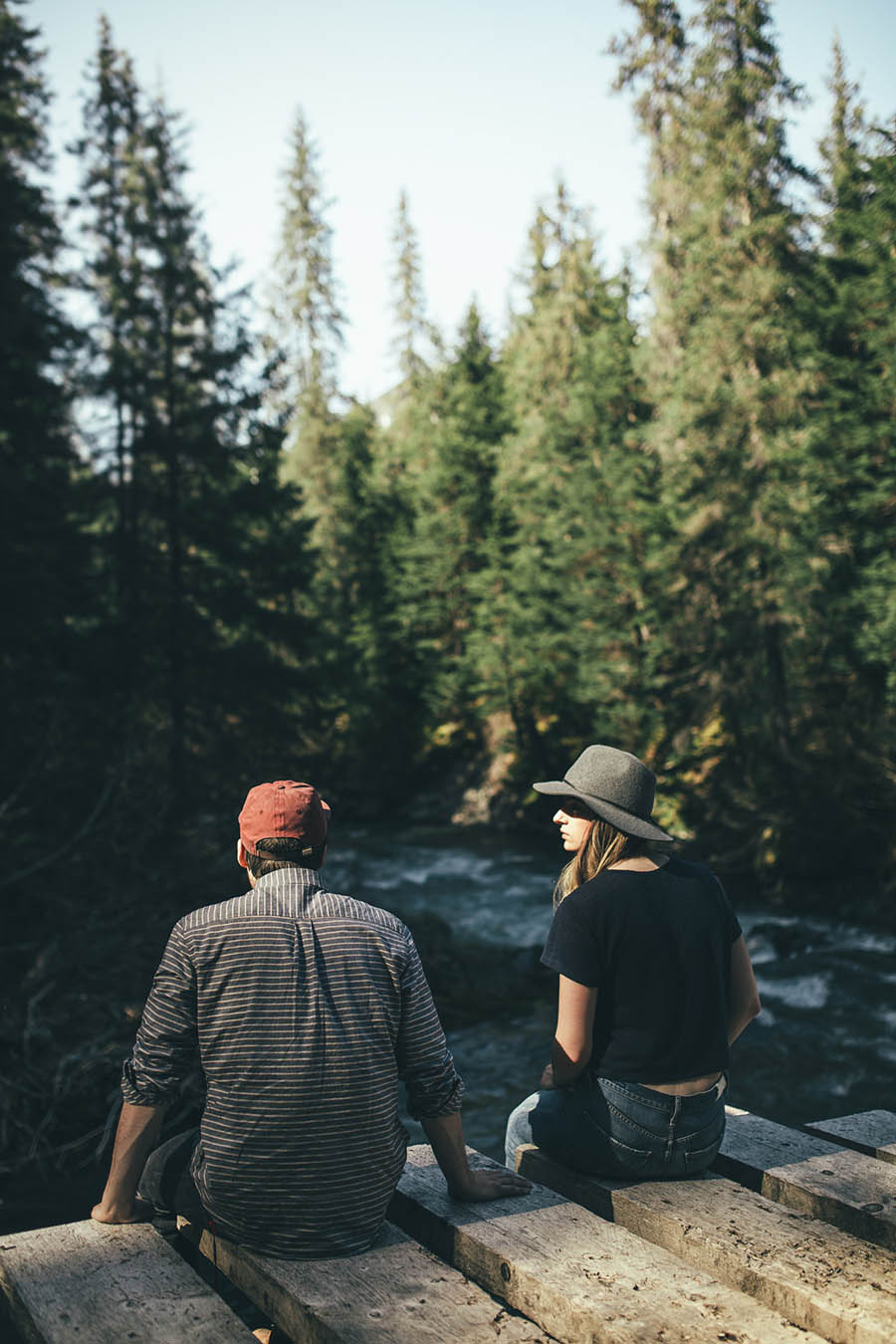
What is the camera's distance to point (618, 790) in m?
3.35

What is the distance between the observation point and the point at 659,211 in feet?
82.5

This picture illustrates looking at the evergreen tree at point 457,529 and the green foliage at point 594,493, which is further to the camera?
the evergreen tree at point 457,529

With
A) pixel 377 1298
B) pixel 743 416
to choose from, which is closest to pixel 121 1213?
pixel 377 1298

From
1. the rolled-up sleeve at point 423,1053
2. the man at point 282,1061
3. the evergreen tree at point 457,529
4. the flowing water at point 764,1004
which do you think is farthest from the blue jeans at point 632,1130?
the evergreen tree at point 457,529

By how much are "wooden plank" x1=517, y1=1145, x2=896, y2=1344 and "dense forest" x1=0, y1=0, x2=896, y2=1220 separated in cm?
679

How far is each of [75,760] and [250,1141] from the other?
11586 mm

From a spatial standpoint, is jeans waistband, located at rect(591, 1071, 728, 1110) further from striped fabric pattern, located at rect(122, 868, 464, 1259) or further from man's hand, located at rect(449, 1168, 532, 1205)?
striped fabric pattern, located at rect(122, 868, 464, 1259)

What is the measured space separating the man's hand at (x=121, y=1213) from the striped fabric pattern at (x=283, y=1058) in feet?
0.64

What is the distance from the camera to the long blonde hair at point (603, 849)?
3354 millimetres

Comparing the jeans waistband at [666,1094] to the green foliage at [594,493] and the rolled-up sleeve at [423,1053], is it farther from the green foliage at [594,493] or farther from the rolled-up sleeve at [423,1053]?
the green foliage at [594,493]

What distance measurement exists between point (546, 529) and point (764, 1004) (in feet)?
55.1

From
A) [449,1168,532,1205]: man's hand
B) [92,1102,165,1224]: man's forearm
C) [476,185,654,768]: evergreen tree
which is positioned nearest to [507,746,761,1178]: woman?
[449,1168,532,1205]: man's hand

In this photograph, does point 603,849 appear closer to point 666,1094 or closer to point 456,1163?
point 666,1094

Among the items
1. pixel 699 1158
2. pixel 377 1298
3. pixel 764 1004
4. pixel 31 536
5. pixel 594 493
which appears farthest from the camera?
pixel 594 493
